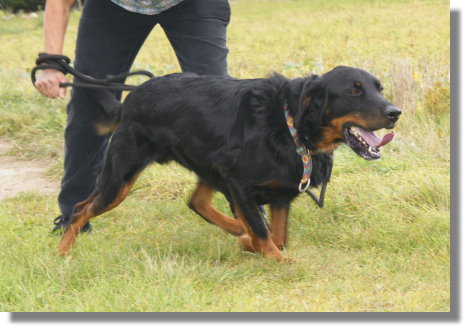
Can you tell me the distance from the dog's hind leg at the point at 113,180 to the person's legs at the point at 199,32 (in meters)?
0.75

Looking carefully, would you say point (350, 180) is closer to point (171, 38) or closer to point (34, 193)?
point (171, 38)

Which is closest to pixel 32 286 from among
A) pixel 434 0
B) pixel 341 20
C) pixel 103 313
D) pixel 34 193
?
pixel 103 313

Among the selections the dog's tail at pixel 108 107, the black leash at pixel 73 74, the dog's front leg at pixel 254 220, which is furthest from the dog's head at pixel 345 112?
the dog's tail at pixel 108 107

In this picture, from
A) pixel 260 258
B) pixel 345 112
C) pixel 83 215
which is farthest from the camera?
pixel 83 215

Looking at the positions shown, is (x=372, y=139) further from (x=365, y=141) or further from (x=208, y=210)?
(x=208, y=210)

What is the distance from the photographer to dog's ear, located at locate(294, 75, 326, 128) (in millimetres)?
3822

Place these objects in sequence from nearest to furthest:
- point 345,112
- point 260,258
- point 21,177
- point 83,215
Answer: point 345,112, point 260,258, point 83,215, point 21,177

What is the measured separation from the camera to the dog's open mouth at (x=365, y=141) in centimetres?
378

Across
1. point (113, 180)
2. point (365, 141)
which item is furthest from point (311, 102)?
point (113, 180)

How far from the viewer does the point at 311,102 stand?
3881mm

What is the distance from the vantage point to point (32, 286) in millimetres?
3746

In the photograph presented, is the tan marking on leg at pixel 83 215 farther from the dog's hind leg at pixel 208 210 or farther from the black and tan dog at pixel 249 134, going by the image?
the dog's hind leg at pixel 208 210

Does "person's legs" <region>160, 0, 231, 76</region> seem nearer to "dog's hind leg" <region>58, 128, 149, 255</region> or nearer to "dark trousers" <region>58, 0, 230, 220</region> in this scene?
"dark trousers" <region>58, 0, 230, 220</region>

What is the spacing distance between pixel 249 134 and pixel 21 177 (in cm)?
329
